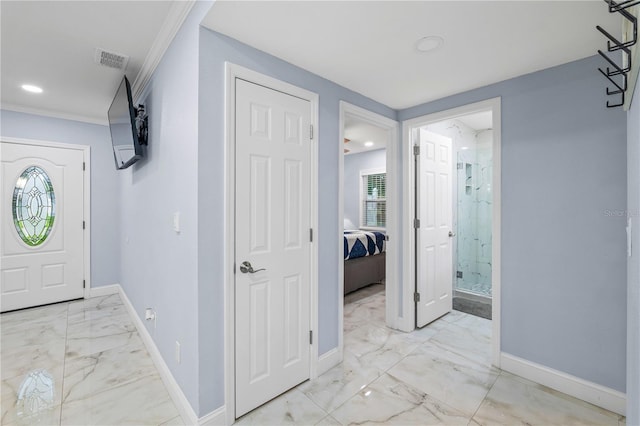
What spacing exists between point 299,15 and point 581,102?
6.34 feet

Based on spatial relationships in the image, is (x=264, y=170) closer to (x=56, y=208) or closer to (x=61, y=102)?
(x=61, y=102)

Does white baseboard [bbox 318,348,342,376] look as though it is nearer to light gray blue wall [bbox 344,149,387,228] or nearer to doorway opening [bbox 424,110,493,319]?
doorway opening [bbox 424,110,493,319]

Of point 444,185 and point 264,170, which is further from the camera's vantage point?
point 444,185

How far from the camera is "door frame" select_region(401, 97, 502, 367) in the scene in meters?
2.35

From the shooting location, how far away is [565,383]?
202 centimetres

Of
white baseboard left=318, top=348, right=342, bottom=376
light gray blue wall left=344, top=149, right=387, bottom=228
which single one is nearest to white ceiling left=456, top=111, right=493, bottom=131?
light gray blue wall left=344, top=149, right=387, bottom=228

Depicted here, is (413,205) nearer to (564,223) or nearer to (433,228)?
(433,228)

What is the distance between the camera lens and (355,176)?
21.4 feet

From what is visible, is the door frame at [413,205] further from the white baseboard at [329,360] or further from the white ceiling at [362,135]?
the white ceiling at [362,135]

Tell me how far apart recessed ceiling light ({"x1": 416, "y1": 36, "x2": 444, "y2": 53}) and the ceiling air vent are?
→ 221cm

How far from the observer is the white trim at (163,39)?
1.70 metres

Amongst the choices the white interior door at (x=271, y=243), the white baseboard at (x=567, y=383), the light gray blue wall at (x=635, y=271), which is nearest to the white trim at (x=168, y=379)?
the white interior door at (x=271, y=243)

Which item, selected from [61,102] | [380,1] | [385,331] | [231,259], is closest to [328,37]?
[380,1]

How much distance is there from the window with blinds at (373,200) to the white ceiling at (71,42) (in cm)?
467
